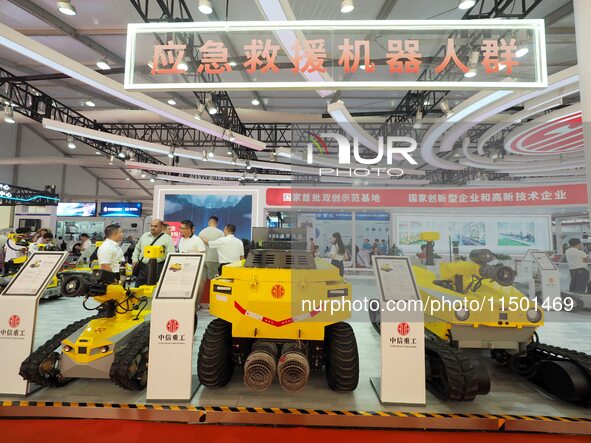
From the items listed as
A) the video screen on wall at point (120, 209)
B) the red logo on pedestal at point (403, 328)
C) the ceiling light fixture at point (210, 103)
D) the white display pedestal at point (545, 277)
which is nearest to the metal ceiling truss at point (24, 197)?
the video screen on wall at point (120, 209)

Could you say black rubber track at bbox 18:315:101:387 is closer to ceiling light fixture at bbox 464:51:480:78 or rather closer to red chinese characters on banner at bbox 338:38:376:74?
red chinese characters on banner at bbox 338:38:376:74

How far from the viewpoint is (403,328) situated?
2.72 meters

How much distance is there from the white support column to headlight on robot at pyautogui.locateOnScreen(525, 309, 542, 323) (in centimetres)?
117

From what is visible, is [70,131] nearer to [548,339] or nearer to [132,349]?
[132,349]

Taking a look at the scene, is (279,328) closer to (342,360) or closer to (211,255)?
(342,360)

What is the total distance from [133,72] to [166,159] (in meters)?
15.2

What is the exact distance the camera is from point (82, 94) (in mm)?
9516

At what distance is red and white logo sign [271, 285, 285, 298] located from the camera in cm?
276

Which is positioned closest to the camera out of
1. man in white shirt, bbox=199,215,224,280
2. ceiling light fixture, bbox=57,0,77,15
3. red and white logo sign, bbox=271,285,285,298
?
red and white logo sign, bbox=271,285,285,298

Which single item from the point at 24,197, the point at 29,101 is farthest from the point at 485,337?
the point at 24,197

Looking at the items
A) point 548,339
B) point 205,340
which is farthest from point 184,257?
point 548,339

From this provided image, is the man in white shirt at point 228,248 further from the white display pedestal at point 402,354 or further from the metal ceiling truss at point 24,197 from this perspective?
the metal ceiling truss at point 24,197

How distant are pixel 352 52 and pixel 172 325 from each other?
9.04ft

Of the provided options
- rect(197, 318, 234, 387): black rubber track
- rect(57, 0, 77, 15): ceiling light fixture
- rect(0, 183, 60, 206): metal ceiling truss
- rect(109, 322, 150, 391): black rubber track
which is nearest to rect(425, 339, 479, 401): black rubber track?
rect(197, 318, 234, 387): black rubber track
